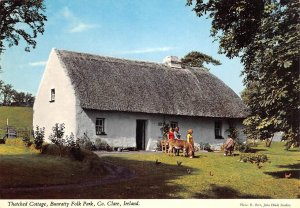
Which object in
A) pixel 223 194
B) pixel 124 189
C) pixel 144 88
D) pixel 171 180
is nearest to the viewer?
pixel 124 189

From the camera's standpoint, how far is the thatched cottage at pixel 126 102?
2077cm

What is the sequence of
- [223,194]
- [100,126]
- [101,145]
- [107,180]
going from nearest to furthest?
[223,194] < [107,180] < [101,145] < [100,126]

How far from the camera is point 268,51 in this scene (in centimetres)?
1056

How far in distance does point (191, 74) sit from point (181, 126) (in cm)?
462

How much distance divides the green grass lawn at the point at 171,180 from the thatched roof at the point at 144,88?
250 inches

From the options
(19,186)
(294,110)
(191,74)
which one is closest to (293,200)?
(294,110)

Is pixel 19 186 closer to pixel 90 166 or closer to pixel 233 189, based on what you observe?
pixel 90 166

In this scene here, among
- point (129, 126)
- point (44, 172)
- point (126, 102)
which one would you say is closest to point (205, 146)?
point (129, 126)

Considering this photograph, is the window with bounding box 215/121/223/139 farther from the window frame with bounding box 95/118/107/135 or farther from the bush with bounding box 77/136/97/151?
the bush with bounding box 77/136/97/151

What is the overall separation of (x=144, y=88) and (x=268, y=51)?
12.9 metres

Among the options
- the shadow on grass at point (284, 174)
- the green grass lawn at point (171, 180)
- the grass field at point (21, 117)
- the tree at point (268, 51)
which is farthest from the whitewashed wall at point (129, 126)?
the tree at point (268, 51)

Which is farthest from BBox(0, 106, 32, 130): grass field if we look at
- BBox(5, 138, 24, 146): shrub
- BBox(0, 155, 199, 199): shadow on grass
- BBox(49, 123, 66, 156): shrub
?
BBox(0, 155, 199, 199): shadow on grass

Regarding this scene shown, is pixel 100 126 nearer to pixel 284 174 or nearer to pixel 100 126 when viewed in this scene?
pixel 100 126

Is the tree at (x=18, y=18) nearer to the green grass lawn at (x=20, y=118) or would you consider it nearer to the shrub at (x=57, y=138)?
the shrub at (x=57, y=138)
